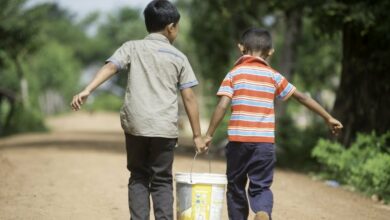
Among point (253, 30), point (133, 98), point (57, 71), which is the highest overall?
point (253, 30)

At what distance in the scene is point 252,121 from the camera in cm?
573

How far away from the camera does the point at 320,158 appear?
12445 millimetres

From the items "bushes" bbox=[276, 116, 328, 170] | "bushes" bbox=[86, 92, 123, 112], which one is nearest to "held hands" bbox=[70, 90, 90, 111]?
"bushes" bbox=[276, 116, 328, 170]

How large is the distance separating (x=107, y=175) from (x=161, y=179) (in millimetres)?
5412

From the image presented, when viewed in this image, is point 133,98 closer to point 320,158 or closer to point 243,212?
point 243,212

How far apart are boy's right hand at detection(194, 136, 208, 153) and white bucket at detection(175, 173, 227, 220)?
7.9 inches

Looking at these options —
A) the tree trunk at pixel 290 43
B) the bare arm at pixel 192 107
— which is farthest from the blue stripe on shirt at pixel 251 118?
the tree trunk at pixel 290 43

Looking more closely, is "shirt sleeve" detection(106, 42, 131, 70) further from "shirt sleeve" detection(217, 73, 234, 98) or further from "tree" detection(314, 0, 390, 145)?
"tree" detection(314, 0, 390, 145)

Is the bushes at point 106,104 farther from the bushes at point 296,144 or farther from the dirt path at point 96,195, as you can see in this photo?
the dirt path at point 96,195

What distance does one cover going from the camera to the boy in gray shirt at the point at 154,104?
549 cm

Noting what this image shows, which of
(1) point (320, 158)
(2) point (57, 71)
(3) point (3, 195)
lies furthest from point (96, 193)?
(2) point (57, 71)

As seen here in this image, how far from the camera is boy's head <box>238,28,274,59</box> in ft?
19.4

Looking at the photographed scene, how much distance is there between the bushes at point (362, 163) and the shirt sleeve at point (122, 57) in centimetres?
557

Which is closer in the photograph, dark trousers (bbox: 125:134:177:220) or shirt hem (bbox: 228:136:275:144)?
dark trousers (bbox: 125:134:177:220)
